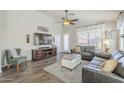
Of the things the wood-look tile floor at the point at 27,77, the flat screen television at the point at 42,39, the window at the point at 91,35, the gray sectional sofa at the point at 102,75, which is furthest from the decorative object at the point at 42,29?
the gray sectional sofa at the point at 102,75

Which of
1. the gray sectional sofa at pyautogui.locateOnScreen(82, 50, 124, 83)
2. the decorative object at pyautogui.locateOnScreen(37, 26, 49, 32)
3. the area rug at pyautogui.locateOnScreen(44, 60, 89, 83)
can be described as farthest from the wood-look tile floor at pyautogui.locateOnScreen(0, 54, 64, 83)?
the decorative object at pyautogui.locateOnScreen(37, 26, 49, 32)

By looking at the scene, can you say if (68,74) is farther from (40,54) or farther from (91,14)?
(91,14)

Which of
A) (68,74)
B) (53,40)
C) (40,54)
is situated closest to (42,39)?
(40,54)

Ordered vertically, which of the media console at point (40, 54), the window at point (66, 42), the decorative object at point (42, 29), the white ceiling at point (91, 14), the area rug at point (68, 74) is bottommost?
the area rug at point (68, 74)

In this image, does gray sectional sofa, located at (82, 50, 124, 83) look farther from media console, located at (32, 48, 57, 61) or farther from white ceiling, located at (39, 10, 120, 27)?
media console, located at (32, 48, 57, 61)

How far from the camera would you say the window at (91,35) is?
8.71 meters

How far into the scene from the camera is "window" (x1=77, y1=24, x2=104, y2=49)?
8711 mm

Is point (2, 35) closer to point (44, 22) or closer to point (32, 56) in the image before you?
point (32, 56)

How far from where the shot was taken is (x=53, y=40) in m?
8.91

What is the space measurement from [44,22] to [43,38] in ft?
3.74

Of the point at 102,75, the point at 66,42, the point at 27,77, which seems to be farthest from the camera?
the point at 66,42

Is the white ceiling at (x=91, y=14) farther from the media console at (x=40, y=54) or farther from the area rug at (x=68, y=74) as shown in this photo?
the area rug at (x=68, y=74)

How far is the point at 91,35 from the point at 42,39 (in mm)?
4187

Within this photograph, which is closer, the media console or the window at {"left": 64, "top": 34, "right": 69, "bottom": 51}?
the media console
